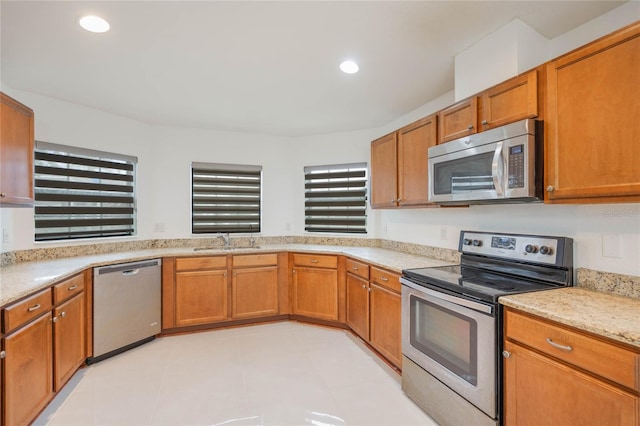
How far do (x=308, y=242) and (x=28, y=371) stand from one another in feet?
9.78

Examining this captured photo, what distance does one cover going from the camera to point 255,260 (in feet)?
12.2

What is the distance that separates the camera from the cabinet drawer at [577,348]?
1158 mm

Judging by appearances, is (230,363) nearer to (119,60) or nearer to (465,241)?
(465,241)

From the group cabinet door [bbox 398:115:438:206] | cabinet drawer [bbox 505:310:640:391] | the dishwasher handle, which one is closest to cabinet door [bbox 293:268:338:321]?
cabinet door [bbox 398:115:438:206]

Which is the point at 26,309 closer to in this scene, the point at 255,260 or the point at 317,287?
the point at 255,260

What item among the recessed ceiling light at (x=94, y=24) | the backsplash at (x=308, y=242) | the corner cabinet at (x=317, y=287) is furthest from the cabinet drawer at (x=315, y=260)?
the recessed ceiling light at (x=94, y=24)

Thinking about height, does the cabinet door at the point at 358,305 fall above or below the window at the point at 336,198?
below

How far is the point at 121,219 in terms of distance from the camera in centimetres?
358

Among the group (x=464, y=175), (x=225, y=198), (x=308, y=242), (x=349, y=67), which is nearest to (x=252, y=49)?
(x=349, y=67)

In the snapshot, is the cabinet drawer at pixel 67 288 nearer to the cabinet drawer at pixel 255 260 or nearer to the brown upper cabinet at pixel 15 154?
the brown upper cabinet at pixel 15 154

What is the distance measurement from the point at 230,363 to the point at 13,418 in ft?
4.59

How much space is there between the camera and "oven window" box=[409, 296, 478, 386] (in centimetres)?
177

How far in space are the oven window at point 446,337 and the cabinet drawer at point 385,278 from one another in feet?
1.01

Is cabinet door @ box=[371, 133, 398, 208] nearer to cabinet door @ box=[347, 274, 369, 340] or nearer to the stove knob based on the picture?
cabinet door @ box=[347, 274, 369, 340]
